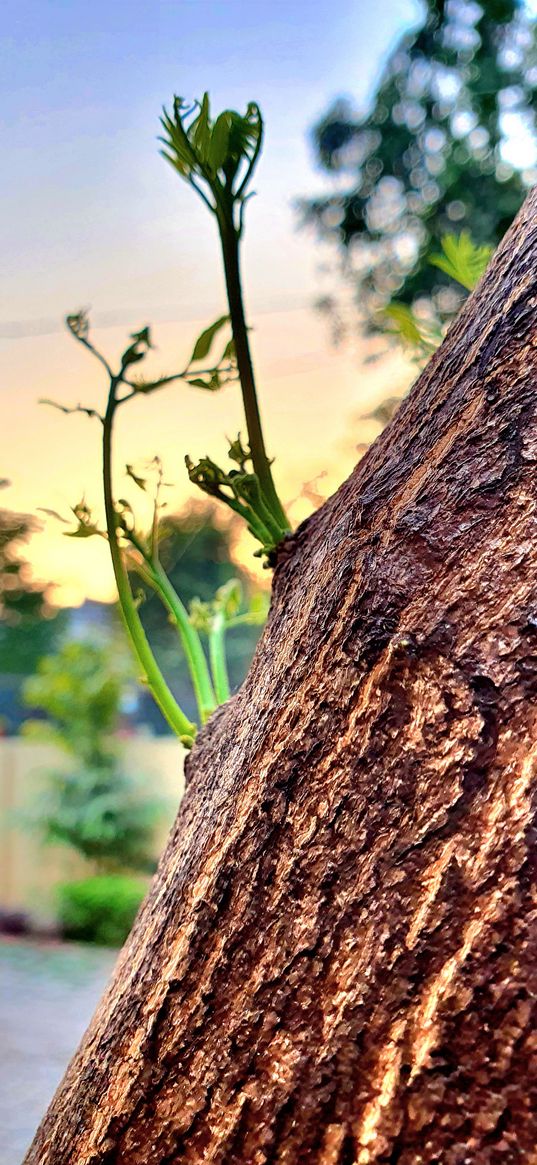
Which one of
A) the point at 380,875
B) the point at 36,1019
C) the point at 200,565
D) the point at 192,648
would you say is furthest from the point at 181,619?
the point at 36,1019

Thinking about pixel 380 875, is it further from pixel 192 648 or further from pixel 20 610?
pixel 20 610

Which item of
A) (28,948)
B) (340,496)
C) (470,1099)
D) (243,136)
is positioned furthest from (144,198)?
(470,1099)

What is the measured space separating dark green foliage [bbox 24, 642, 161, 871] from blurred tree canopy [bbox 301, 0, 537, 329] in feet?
4.02

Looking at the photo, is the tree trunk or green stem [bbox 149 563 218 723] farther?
green stem [bbox 149 563 218 723]

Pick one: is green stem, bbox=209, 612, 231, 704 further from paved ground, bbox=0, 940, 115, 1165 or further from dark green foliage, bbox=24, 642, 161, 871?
dark green foliage, bbox=24, 642, 161, 871

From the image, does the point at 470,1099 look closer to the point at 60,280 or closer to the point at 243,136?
the point at 243,136

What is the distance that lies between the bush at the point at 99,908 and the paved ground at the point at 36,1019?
0.14 ft

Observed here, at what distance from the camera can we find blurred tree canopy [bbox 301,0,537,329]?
4.52 feet

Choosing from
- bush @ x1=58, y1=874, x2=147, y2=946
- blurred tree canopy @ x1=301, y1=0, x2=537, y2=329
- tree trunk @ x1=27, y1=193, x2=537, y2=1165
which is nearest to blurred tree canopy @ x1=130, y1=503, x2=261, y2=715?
blurred tree canopy @ x1=301, y1=0, x2=537, y2=329

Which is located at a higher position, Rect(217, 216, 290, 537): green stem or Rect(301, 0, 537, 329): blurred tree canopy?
Rect(301, 0, 537, 329): blurred tree canopy

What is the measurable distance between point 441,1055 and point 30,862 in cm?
209

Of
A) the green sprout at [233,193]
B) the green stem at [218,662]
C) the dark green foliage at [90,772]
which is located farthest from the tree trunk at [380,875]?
the dark green foliage at [90,772]

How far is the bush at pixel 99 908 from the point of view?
6.73ft

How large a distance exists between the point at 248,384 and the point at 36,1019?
1.37 meters
